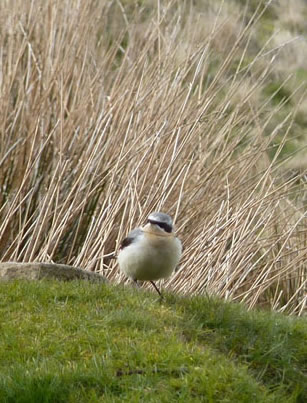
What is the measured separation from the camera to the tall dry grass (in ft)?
25.5

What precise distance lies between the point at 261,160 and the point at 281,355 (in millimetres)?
3802

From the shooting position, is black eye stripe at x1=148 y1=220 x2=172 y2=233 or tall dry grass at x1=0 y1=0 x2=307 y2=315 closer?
black eye stripe at x1=148 y1=220 x2=172 y2=233

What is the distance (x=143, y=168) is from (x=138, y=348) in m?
3.28

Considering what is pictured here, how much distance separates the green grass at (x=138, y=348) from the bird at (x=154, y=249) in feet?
0.55

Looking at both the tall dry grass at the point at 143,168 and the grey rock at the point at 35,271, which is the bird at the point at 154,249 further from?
the tall dry grass at the point at 143,168

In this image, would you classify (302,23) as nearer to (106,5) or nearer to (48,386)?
(106,5)

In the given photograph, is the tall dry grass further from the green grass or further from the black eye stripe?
the green grass

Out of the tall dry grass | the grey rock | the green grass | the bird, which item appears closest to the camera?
the green grass

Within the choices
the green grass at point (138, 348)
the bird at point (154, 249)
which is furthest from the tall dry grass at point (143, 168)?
the green grass at point (138, 348)

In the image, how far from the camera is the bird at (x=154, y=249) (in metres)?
5.95

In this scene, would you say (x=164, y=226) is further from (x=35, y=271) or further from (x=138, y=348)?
(x=138, y=348)

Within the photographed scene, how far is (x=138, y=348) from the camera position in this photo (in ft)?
16.5

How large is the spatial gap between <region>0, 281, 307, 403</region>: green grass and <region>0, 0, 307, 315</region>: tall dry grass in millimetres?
1713

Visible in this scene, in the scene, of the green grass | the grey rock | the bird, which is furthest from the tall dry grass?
the green grass
